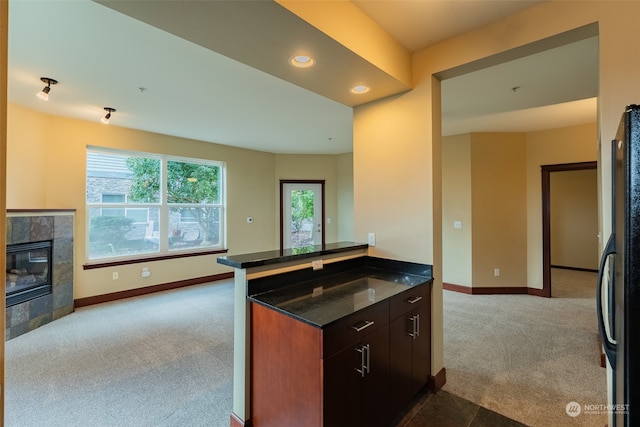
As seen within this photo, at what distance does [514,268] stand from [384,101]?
3964 mm

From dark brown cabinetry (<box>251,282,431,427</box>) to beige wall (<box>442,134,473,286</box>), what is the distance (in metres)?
3.43

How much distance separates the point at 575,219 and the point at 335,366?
7.87 metres

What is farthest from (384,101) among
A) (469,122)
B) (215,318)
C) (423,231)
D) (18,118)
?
(18,118)

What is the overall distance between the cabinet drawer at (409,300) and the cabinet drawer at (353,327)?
0.09 meters

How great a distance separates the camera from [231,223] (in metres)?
5.99

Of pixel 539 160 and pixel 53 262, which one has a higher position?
pixel 539 160

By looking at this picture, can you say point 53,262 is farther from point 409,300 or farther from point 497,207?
point 497,207

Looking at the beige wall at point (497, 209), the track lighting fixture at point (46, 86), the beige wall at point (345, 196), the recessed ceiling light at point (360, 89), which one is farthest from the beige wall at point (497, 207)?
the track lighting fixture at point (46, 86)

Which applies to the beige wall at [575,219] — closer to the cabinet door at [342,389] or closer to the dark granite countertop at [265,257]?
the dark granite countertop at [265,257]

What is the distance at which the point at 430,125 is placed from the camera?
7.48ft

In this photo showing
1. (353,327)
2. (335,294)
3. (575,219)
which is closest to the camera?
(353,327)

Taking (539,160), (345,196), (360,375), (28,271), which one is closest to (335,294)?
(360,375)

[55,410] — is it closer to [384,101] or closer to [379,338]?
[379,338]

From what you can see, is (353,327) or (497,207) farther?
(497,207)
